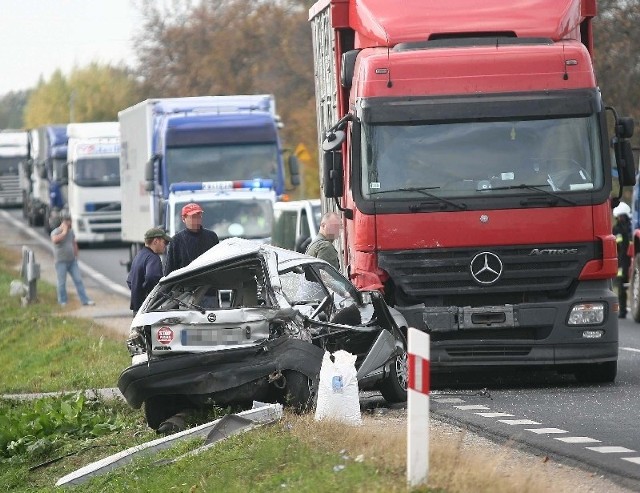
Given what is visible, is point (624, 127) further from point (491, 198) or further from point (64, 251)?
point (64, 251)

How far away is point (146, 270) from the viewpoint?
17.7 metres

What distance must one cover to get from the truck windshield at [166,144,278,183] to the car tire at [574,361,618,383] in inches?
623

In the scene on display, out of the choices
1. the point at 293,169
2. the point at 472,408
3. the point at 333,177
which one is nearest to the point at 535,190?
the point at 333,177

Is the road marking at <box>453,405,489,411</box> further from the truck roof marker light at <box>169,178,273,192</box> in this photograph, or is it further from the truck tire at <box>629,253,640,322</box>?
the truck roof marker light at <box>169,178,273,192</box>

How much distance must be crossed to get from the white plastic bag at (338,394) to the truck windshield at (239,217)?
1688cm

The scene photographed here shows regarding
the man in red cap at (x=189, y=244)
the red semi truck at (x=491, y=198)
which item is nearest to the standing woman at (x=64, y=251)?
the man in red cap at (x=189, y=244)

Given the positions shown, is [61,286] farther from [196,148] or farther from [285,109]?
[285,109]

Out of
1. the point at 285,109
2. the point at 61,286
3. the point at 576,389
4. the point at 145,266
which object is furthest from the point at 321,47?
the point at 285,109

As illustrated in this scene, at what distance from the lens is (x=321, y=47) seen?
64.5 ft

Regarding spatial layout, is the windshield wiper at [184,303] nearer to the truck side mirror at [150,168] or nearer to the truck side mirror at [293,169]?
the truck side mirror at [150,168]

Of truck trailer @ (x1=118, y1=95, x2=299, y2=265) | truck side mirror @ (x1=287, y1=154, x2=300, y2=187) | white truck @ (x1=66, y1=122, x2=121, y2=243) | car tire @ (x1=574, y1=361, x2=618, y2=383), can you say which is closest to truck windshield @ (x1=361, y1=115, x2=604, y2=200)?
car tire @ (x1=574, y1=361, x2=618, y2=383)

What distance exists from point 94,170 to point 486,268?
3499 centimetres

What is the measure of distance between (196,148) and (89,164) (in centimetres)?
1836

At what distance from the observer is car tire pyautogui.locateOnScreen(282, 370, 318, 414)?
1323 cm
